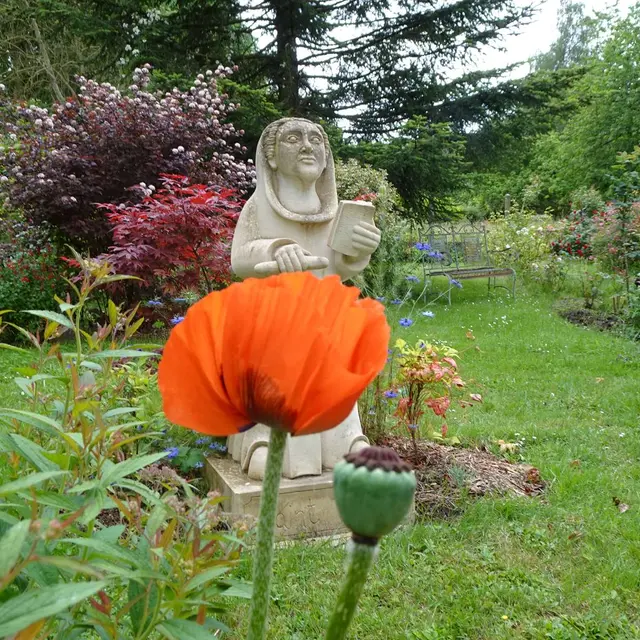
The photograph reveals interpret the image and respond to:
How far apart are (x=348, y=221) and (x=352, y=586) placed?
258 centimetres

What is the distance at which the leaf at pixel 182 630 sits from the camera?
0.67 metres

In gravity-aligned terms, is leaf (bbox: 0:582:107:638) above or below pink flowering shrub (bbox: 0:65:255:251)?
below

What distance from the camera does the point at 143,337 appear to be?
26.1 ft

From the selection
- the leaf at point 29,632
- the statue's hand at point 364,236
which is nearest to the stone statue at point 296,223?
the statue's hand at point 364,236

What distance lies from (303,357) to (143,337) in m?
7.89

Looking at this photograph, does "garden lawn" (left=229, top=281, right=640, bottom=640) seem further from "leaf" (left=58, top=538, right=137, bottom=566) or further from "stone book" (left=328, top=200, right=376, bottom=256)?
"leaf" (left=58, top=538, right=137, bottom=566)

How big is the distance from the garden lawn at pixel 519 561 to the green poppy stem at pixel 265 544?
212cm

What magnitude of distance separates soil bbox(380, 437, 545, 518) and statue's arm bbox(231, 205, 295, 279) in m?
1.58

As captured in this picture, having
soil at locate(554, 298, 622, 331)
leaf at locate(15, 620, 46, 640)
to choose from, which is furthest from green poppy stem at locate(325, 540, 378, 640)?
soil at locate(554, 298, 622, 331)

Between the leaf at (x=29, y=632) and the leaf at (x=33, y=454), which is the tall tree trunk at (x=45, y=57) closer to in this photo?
the leaf at (x=33, y=454)

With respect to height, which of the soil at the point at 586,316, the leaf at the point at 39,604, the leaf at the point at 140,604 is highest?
the leaf at the point at 39,604

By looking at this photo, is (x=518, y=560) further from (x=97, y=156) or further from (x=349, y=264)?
(x=97, y=156)

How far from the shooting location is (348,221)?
9.44ft

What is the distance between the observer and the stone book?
2.83m
